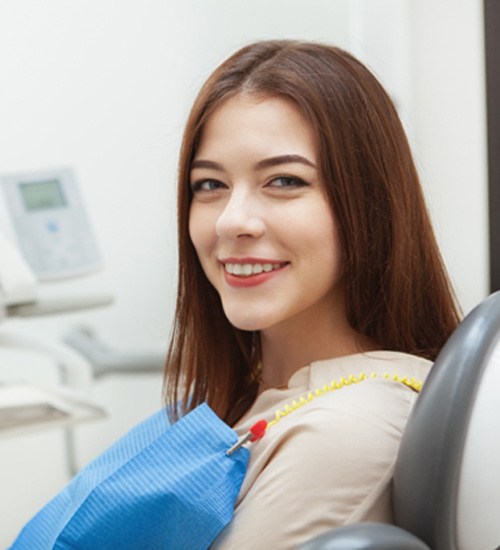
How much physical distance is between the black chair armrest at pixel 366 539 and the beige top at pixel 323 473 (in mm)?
111

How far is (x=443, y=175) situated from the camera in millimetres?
2762

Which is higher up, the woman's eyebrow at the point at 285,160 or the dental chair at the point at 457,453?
the woman's eyebrow at the point at 285,160

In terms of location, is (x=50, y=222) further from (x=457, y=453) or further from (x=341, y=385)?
(x=457, y=453)

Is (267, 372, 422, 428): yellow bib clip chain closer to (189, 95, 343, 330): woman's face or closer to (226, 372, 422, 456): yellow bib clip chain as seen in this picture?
(226, 372, 422, 456): yellow bib clip chain

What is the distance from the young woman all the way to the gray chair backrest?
0.07m

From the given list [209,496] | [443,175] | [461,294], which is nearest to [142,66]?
[443,175]

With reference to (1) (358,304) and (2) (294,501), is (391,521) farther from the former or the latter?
(1) (358,304)

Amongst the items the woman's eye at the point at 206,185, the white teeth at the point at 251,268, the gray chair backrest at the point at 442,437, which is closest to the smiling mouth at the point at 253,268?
the white teeth at the point at 251,268

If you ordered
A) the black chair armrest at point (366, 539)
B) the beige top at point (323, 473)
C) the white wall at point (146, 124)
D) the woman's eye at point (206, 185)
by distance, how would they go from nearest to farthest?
the black chair armrest at point (366, 539)
the beige top at point (323, 473)
the woman's eye at point (206, 185)
the white wall at point (146, 124)

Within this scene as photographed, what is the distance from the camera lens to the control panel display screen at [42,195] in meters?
2.38

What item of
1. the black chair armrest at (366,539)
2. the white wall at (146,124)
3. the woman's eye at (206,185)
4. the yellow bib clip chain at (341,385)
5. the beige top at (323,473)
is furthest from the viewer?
the white wall at (146,124)

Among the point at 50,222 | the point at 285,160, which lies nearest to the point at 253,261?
the point at 285,160

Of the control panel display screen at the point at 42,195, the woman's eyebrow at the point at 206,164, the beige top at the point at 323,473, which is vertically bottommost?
the beige top at the point at 323,473

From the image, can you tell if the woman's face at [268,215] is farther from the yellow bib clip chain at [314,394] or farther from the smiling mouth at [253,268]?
the yellow bib clip chain at [314,394]
